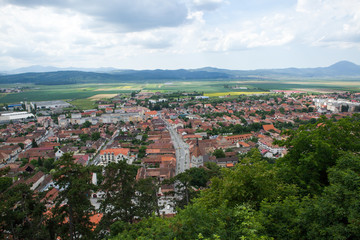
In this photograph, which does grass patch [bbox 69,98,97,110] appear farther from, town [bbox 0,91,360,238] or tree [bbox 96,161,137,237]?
tree [bbox 96,161,137,237]

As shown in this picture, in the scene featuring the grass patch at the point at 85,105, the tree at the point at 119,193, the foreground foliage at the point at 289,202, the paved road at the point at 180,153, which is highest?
the foreground foliage at the point at 289,202

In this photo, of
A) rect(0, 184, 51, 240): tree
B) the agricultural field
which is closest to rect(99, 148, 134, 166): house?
rect(0, 184, 51, 240): tree

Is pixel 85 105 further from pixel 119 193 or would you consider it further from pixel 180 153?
pixel 119 193

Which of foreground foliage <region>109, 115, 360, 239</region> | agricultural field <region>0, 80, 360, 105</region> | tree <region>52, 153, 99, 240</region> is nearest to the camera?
foreground foliage <region>109, 115, 360, 239</region>

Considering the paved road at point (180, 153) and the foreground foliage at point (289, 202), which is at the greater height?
the foreground foliage at point (289, 202)

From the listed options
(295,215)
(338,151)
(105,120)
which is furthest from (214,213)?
(105,120)

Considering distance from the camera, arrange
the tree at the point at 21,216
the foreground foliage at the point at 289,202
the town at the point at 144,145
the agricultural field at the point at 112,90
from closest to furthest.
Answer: the foreground foliage at the point at 289,202 < the tree at the point at 21,216 < the town at the point at 144,145 < the agricultural field at the point at 112,90

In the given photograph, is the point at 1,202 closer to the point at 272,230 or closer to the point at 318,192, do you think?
the point at 272,230

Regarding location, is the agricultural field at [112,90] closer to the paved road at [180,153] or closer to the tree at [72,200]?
the paved road at [180,153]

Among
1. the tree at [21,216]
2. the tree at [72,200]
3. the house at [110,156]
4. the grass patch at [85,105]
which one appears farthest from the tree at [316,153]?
the grass patch at [85,105]
